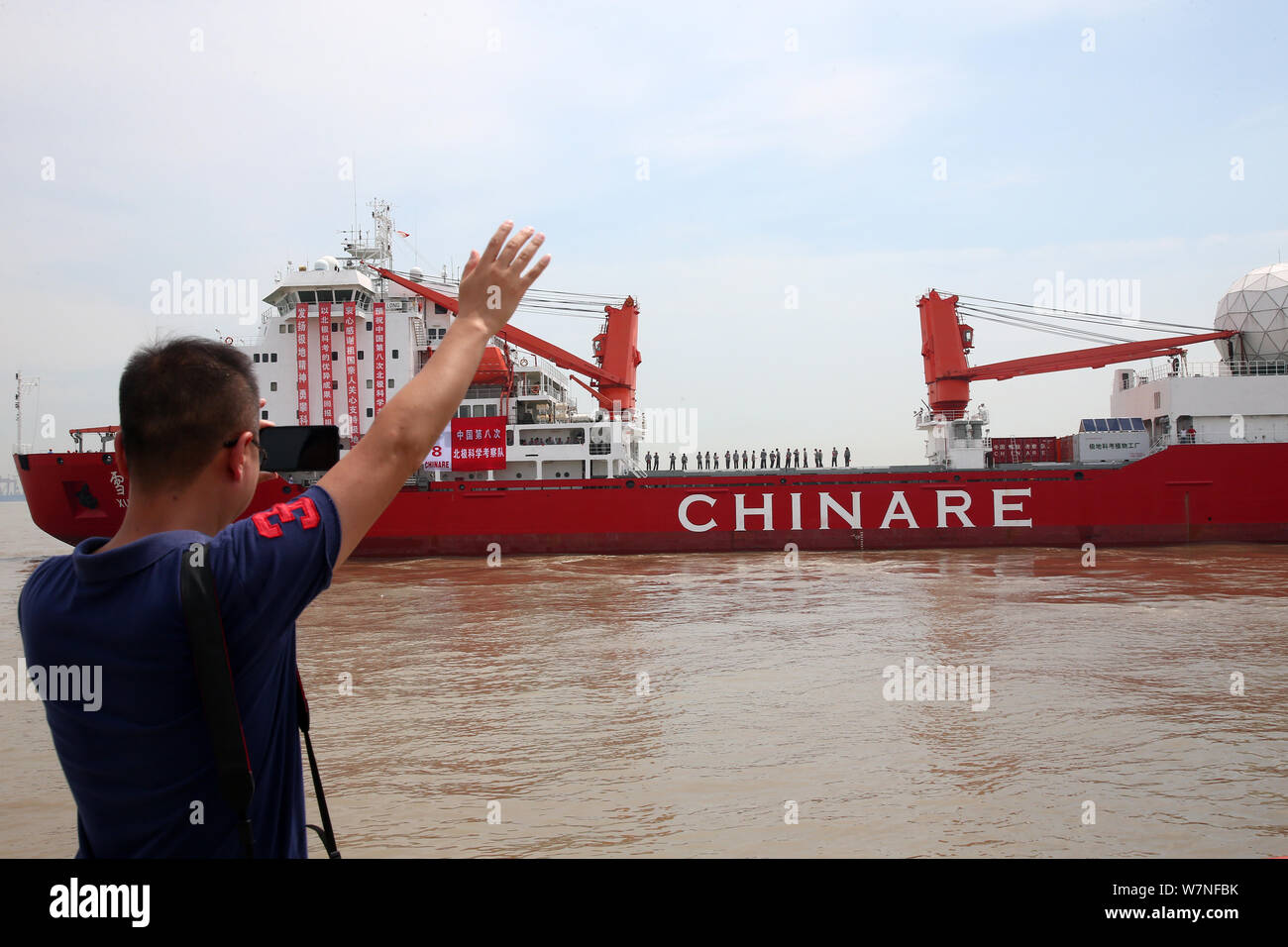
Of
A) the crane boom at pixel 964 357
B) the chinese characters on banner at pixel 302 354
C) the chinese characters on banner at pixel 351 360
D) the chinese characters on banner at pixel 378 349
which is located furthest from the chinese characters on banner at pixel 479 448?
the crane boom at pixel 964 357

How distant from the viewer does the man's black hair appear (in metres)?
1.20

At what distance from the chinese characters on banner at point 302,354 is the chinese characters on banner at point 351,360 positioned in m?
1.00

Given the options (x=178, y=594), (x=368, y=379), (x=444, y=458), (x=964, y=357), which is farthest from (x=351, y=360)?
(x=178, y=594)

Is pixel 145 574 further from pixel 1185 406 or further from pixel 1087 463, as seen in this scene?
pixel 1185 406

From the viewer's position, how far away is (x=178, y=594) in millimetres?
1068

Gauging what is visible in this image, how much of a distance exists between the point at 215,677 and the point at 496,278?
69cm

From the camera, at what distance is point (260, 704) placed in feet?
3.83

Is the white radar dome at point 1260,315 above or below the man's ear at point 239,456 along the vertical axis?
above

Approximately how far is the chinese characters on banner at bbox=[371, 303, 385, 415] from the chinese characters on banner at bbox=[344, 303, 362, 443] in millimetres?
459

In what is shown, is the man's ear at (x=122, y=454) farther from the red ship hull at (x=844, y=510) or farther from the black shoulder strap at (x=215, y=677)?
the red ship hull at (x=844, y=510)

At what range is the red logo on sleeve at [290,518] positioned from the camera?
108cm

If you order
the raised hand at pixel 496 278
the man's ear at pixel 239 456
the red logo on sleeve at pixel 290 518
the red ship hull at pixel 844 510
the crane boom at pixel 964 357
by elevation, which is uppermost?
the crane boom at pixel 964 357
